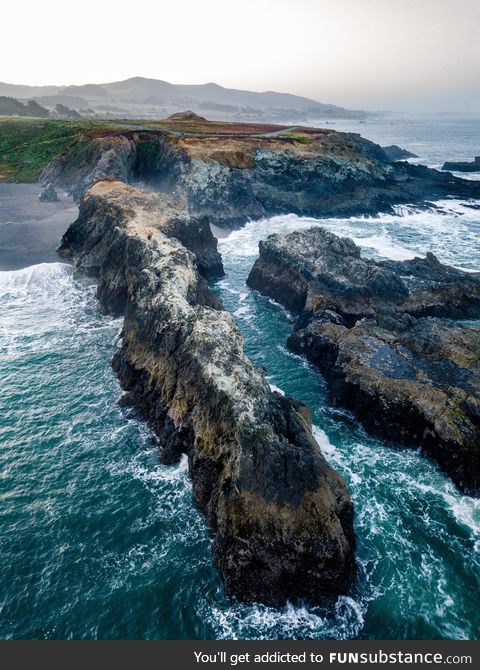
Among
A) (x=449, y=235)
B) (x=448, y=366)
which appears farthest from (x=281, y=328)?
(x=449, y=235)

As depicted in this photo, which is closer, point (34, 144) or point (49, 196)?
point (49, 196)

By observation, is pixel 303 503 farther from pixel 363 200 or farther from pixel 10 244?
pixel 363 200

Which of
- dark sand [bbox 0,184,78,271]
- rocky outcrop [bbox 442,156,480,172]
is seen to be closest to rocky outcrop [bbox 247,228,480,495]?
dark sand [bbox 0,184,78,271]

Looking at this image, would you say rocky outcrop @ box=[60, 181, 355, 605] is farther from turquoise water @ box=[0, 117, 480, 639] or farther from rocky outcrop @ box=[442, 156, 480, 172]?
rocky outcrop @ box=[442, 156, 480, 172]

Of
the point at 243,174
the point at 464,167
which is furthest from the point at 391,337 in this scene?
the point at 464,167

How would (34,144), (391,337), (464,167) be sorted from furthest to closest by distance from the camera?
1. (464,167)
2. (34,144)
3. (391,337)

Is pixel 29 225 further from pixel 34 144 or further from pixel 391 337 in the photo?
pixel 391 337
